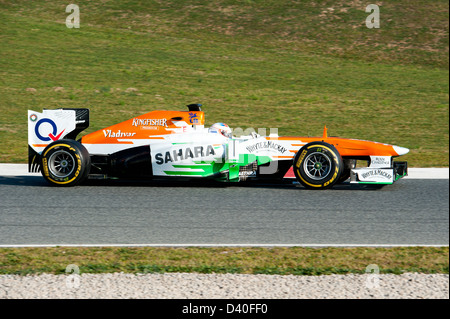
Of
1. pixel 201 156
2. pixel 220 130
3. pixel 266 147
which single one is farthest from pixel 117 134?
pixel 266 147

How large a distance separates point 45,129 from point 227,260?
5.07 metres

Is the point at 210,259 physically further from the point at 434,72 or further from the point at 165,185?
the point at 434,72

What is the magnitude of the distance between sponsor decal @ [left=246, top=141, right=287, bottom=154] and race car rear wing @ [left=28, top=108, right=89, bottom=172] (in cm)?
280

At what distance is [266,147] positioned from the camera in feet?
31.5

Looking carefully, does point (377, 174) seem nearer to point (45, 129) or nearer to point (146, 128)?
point (146, 128)

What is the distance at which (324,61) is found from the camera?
28547mm

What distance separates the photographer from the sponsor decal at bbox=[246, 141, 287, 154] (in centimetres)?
955

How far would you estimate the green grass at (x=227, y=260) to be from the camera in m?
5.75

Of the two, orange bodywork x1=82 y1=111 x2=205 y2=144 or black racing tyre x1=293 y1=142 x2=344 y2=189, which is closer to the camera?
black racing tyre x1=293 y1=142 x2=344 y2=189

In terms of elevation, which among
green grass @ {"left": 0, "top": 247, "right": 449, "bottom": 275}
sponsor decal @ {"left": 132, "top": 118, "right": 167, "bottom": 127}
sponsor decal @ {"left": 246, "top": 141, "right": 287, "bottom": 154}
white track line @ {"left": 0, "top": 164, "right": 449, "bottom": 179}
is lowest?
green grass @ {"left": 0, "top": 247, "right": 449, "bottom": 275}

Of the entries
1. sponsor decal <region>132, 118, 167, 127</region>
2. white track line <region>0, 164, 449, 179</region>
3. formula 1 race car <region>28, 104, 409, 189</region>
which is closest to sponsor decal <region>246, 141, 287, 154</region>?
formula 1 race car <region>28, 104, 409, 189</region>

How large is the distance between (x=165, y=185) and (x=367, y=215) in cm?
342

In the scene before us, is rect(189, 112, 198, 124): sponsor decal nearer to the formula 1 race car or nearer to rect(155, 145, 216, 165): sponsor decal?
the formula 1 race car

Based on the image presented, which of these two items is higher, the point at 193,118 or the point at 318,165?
the point at 193,118
